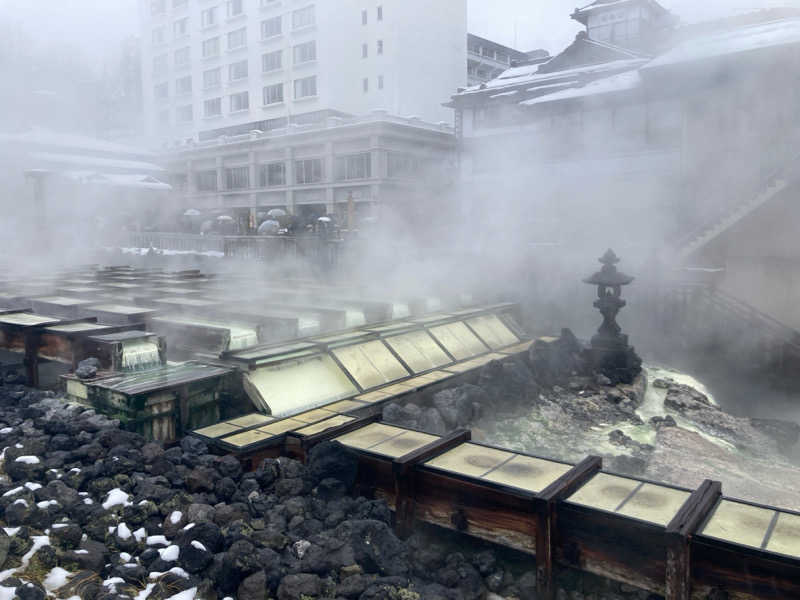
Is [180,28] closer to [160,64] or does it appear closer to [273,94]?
[160,64]

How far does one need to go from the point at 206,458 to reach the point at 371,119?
19293mm

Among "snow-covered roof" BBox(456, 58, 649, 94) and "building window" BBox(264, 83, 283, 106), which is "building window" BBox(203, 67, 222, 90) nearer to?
"building window" BBox(264, 83, 283, 106)

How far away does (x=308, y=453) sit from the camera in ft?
11.8

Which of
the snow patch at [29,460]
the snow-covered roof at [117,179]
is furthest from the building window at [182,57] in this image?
the snow patch at [29,460]

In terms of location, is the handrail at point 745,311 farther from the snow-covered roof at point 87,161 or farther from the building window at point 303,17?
the building window at point 303,17

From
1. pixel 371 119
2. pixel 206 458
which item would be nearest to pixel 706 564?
pixel 206 458

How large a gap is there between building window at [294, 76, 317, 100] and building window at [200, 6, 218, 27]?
6.01 metres

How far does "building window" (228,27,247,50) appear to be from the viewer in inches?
1074

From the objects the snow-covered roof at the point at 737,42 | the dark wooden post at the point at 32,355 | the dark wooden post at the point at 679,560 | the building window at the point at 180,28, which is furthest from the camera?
the building window at the point at 180,28

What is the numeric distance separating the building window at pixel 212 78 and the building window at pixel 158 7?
3712 mm

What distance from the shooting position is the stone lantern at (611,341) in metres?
6.55

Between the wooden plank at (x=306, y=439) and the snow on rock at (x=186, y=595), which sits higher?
the wooden plank at (x=306, y=439)

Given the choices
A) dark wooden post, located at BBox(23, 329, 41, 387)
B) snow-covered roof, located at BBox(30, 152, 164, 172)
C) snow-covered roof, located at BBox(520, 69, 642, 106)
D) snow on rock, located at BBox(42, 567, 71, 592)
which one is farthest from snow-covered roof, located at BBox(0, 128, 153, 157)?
snow on rock, located at BBox(42, 567, 71, 592)

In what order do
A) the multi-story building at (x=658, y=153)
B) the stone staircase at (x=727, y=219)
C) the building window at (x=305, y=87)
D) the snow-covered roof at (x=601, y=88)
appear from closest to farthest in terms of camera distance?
the stone staircase at (x=727, y=219) → the multi-story building at (x=658, y=153) → the snow-covered roof at (x=601, y=88) → the building window at (x=305, y=87)
